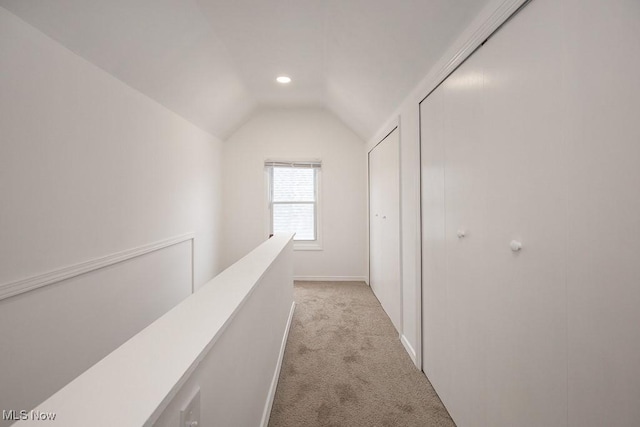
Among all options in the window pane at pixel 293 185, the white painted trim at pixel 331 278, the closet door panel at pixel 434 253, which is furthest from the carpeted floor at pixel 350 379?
the window pane at pixel 293 185

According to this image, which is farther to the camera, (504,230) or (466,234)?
(466,234)

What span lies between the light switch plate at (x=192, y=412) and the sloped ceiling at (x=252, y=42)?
5.49 feet

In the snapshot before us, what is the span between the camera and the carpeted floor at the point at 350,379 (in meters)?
1.52

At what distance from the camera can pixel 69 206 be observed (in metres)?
1.52

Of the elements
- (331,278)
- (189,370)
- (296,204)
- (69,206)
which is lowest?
(331,278)

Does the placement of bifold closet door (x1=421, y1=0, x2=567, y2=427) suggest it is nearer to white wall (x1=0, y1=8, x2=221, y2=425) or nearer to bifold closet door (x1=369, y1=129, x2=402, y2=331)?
bifold closet door (x1=369, y1=129, x2=402, y2=331)

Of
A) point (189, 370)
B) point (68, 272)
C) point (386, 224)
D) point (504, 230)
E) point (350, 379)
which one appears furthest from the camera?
point (386, 224)

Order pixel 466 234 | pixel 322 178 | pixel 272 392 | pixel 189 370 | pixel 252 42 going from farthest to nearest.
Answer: pixel 322 178
pixel 252 42
pixel 272 392
pixel 466 234
pixel 189 370

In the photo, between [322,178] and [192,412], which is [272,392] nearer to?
[192,412]

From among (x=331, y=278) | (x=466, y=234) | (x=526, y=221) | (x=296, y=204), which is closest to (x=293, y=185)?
(x=296, y=204)

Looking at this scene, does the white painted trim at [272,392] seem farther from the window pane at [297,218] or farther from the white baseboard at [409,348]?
the window pane at [297,218]

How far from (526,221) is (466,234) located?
1.30 feet

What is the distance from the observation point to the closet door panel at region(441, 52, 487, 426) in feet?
4.03

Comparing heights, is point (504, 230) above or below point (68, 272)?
above
